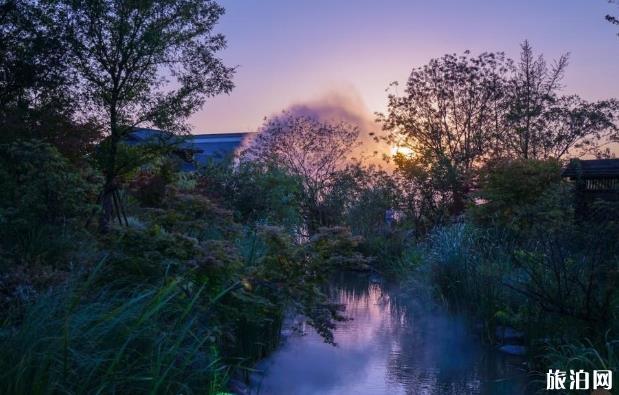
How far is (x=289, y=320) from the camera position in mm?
10258

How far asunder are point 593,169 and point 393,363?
886 cm

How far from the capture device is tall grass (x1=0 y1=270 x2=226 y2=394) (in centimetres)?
350

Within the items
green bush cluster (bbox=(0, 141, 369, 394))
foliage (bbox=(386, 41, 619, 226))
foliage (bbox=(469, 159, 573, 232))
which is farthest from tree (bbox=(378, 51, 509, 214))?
green bush cluster (bbox=(0, 141, 369, 394))

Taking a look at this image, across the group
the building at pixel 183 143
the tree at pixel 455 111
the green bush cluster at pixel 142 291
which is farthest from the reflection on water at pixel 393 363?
the tree at pixel 455 111

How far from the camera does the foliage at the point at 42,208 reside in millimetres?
7724

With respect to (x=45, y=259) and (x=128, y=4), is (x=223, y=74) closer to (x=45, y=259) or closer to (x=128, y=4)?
(x=128, y=4)

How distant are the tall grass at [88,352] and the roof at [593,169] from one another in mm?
12019

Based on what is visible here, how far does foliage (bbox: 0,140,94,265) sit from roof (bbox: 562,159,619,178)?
10.4m

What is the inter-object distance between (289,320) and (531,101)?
48.9 ft

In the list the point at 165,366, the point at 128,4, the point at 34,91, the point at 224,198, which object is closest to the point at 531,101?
the point at 224,198

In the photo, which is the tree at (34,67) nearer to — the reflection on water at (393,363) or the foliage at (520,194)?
the reflection on water at (393,363)

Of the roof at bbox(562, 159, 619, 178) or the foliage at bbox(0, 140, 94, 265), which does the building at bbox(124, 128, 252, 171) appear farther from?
the roof at bbox(562, 159, 619, 178)

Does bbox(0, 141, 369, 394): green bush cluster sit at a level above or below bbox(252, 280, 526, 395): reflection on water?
above

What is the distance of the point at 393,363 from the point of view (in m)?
7.91
